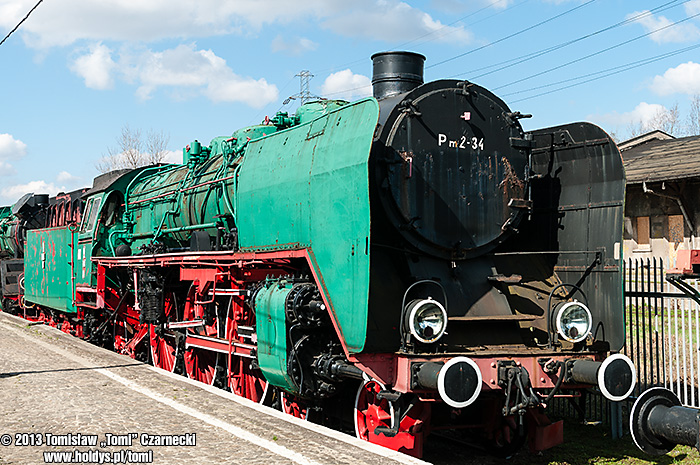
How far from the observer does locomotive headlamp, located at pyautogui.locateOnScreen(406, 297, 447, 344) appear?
5.78m

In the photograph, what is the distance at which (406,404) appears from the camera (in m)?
5.95

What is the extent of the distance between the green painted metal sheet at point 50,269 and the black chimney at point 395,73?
9.50 metres

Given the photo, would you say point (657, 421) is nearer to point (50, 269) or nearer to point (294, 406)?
point (294, 406)

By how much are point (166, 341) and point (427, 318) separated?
654cm

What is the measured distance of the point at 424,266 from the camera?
253 inches

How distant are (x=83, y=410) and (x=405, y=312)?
3682 millimetres

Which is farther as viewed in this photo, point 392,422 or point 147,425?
point 147,425

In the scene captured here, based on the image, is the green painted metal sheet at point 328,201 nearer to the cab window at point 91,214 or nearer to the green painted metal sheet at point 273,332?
the green painted metal sheet at point 273,332

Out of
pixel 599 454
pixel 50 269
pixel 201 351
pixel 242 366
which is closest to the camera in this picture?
pixel 599 454

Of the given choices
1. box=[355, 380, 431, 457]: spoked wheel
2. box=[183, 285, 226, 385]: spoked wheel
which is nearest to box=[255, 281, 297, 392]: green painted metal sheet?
box=[355, 380, 431, 457]: spoked wheel

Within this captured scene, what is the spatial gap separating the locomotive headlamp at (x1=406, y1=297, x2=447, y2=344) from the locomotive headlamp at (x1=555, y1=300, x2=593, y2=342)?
1.19 metres

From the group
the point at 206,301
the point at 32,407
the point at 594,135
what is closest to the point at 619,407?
the point at 594,135

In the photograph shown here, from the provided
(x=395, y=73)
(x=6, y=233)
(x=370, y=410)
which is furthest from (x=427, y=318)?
(x=6, y=233)

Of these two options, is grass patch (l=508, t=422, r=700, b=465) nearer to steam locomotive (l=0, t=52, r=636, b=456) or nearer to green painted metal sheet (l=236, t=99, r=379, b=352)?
steam locomotive (l=0, t=52, r=636, b=456)
